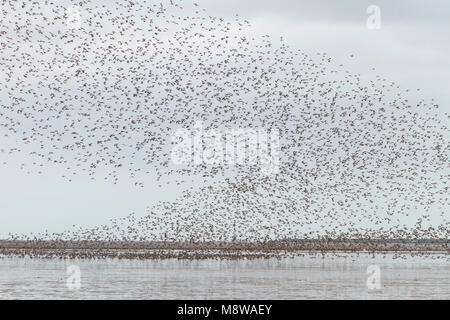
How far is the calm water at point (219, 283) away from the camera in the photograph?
3944 cm

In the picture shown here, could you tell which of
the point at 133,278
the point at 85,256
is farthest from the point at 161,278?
the point at 85,256

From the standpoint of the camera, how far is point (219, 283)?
45.9 meters

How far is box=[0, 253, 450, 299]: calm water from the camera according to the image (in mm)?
39438

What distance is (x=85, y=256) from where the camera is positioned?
81062 mm

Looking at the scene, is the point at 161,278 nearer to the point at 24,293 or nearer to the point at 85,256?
the point at 24,293
